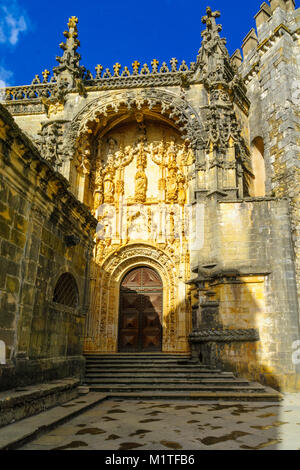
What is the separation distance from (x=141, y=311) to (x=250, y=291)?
16.3ft

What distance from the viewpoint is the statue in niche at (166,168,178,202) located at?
578 inches

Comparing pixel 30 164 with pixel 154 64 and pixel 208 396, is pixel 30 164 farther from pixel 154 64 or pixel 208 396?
pixel 154 64

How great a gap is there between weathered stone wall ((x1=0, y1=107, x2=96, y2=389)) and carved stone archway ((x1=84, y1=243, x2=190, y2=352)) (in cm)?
569

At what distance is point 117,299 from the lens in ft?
46.8

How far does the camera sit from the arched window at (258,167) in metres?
15.2

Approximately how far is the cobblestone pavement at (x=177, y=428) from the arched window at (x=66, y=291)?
227 cm

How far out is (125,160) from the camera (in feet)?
51.3

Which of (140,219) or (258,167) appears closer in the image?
(140,219)

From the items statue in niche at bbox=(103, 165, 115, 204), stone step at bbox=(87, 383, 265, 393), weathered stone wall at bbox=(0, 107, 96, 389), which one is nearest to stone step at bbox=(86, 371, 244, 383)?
stone step at bbox=(87, 383, 265, 393)

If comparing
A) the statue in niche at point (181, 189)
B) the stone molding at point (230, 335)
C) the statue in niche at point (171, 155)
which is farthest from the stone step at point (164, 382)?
the statue in niche at point (171, 155)

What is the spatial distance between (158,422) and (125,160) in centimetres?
1211

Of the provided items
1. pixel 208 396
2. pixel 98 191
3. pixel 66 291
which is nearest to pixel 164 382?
pixel 208 396
